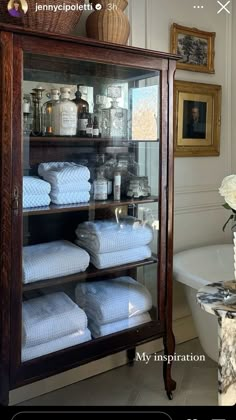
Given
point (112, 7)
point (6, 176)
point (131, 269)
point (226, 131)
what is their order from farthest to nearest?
point (226, 131) < point (131, 269) < point (112, 7) < point (6, 176)

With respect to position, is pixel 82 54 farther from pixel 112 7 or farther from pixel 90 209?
pixel 90 209

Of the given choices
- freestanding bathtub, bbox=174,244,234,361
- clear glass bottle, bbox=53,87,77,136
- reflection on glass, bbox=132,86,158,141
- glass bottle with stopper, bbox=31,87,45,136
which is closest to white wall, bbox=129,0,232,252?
freestanding bathtub, bbox=174,244,234,361

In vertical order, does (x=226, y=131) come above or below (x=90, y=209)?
above

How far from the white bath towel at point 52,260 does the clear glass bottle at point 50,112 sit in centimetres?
44

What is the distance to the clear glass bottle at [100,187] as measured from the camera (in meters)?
1.61

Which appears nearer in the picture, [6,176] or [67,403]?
[6,176]

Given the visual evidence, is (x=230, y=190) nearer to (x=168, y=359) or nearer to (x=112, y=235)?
(x=112, y=235)

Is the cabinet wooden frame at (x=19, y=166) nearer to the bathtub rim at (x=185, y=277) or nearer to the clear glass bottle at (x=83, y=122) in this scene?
the clear glass bottle at (x=83, y=122)

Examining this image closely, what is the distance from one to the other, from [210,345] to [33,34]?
151 centimetres

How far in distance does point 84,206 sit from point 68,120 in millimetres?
344

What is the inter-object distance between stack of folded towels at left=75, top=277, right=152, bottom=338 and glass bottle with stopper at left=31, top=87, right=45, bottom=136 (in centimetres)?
63

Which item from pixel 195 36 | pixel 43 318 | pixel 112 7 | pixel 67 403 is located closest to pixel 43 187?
pixel 43 318

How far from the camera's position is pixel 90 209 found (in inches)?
62.1

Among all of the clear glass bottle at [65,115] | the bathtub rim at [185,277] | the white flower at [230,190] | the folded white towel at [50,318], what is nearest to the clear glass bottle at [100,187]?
the clear glass bottle at [65,115]
